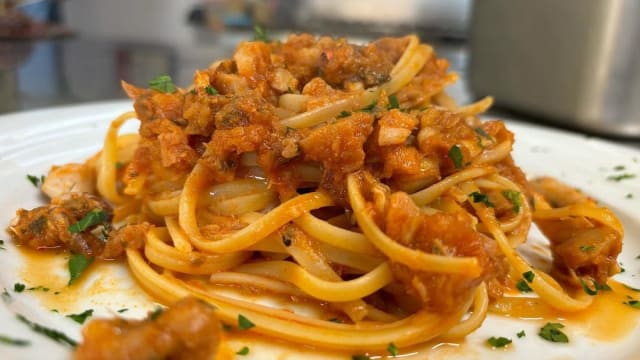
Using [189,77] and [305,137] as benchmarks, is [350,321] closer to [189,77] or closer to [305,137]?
[305,137]

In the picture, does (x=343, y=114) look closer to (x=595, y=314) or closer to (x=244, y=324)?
(x=244, y=324)

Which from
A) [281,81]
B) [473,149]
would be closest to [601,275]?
[473,149]

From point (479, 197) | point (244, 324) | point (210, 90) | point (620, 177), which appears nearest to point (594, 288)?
point (479, 197)

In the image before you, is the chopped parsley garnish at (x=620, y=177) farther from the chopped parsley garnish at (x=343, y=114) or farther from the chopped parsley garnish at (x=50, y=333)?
the chopped parsley garnish at (x=50, y=333)

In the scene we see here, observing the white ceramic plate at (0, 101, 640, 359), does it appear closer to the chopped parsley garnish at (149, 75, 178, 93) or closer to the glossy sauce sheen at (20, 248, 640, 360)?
the glossy sauce sheen at (20, 248, 640, 360)

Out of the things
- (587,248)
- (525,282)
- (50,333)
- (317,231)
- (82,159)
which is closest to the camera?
(50,333)

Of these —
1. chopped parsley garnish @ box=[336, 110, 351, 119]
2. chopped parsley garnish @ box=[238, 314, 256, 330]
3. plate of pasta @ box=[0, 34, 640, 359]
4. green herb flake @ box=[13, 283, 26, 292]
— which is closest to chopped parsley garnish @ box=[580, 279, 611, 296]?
plate of pasta @ box=[0, 34, 640, 359]

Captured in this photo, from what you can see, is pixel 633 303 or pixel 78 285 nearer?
pixel 78 285

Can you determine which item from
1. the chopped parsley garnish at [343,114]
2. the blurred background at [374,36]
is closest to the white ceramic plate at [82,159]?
the chopped parsley garnish at [343,114]
